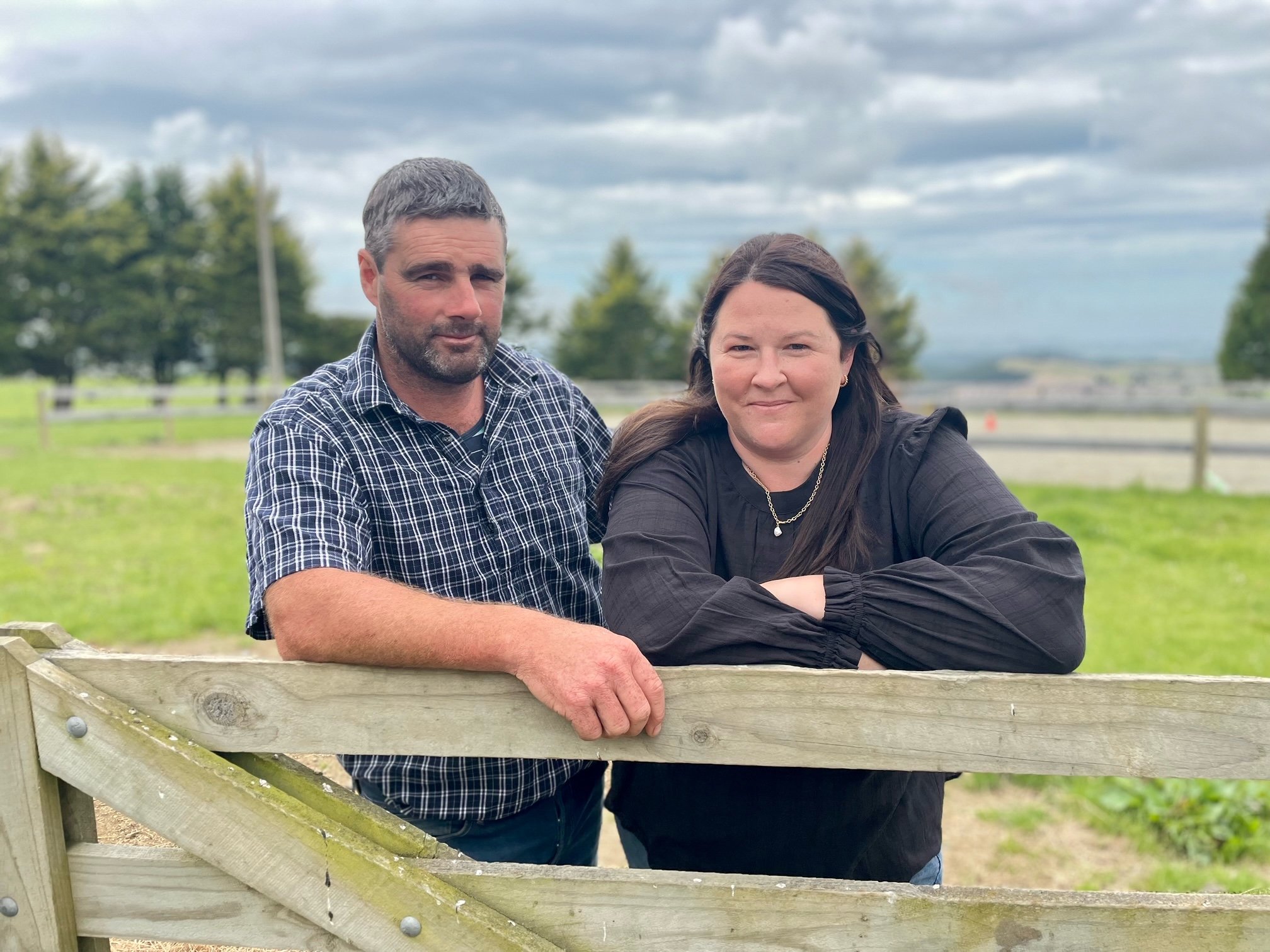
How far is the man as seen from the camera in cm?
243

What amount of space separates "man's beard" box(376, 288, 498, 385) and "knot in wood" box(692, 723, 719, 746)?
1243mm

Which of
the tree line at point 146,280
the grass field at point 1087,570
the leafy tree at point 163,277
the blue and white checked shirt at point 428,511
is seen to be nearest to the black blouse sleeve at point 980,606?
the blue and white checked shirt at point 428,511

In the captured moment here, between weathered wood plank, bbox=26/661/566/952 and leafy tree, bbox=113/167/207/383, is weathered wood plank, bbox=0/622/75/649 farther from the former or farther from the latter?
leafy tree, bbox=113/167/207/383

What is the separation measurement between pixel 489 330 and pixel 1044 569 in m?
1.48

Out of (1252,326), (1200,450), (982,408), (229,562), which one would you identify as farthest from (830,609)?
(1252,326)

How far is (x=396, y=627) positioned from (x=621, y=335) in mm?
42313

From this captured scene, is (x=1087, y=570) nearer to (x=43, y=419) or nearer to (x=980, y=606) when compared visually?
(x=980, y=606)

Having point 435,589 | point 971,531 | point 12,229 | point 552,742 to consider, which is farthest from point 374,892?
point 12,229

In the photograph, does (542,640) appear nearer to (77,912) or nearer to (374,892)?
(374,892)

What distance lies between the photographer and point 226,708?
195 centimetres

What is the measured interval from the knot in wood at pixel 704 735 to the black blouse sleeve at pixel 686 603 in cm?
22

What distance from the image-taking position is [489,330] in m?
2.79

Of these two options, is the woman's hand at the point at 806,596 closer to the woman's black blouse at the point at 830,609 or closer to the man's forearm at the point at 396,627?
the woman's black blouse at the point at 830,609

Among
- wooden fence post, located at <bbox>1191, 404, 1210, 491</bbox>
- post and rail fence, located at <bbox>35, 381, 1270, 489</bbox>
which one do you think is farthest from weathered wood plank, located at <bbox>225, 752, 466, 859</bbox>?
wooden fence post, located at <bbox>1191, 404, 1210, 491</bbox>
